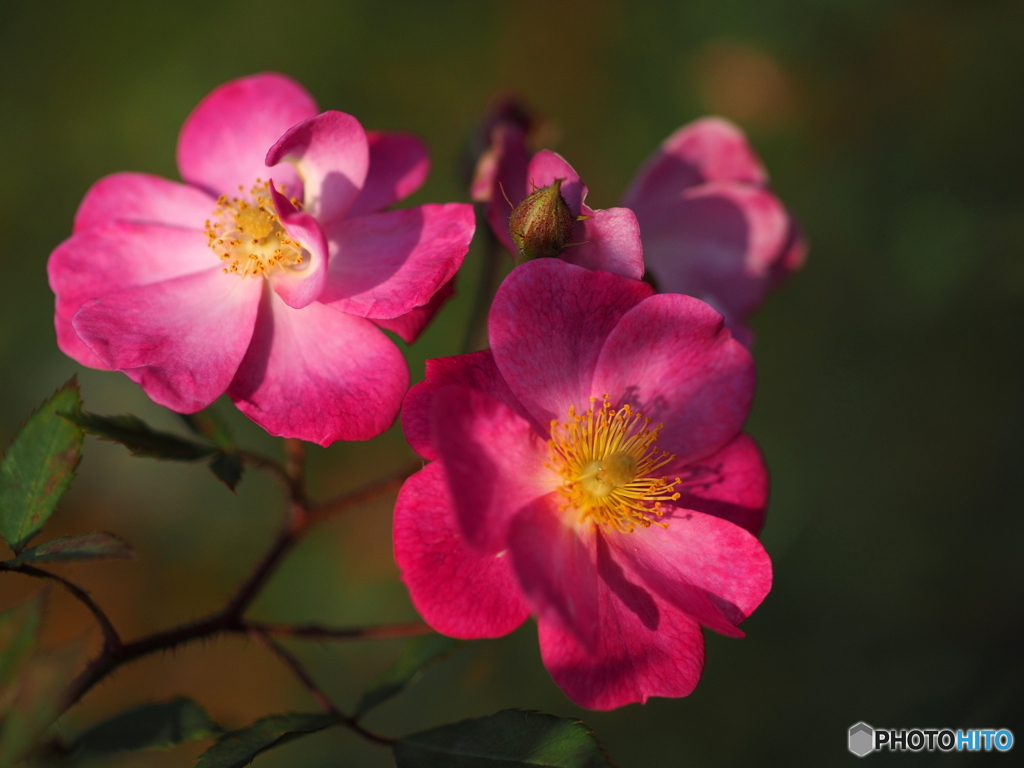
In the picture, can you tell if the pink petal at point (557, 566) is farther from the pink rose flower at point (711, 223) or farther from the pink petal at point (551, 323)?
the pink rose flower at point (711, 223)

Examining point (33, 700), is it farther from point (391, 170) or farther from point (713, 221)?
point (713, 221)

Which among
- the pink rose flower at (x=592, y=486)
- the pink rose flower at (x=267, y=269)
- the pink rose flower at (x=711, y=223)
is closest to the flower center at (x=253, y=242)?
the pink rose flower at (x=267, y=269)

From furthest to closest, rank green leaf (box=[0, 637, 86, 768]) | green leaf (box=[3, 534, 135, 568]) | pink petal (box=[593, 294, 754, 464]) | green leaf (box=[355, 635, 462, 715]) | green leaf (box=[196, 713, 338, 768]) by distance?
green leaf (box=[355, 635, 462, 715]), pink petal (box=[593, 294, 754, 464]), green leaf (box=[196, 713, 338, 768]), green leaf (box=[3, 534, 135, 568]), green leaf (box=[0, 637, 86, 768])

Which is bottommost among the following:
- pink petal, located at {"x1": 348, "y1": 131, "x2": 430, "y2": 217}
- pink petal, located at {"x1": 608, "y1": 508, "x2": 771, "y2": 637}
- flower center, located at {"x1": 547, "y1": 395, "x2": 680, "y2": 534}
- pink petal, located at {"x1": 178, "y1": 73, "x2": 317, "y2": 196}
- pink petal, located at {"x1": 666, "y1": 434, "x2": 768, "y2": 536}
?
pink petal, located at {"x1": 608, "y1": 508, "x2": 771, "y2": 637}

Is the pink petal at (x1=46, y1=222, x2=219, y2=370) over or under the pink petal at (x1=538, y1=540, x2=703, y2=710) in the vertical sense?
over

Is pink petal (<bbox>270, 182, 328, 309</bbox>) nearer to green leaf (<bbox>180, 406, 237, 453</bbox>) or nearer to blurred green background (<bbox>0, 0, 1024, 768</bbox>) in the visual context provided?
green leaf (<bbox>180, 406, 237, 453</bbox>)

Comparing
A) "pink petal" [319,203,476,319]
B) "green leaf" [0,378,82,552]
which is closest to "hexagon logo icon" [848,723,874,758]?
"pink petal" [319,203,476,319]
